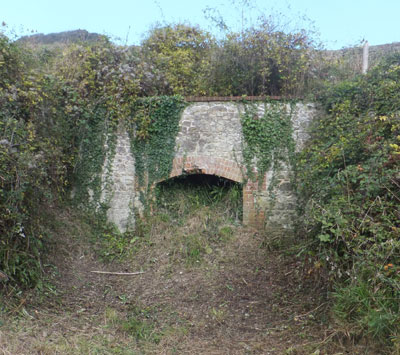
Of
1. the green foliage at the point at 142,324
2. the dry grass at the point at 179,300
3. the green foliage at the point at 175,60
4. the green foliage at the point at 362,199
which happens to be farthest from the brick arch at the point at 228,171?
the green foliage at the point at 142,324

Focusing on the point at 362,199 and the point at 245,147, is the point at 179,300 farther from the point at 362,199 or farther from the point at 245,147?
the point at 245,147

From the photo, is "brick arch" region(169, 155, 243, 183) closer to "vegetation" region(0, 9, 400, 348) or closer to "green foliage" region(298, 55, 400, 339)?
Answer: "vegetation" region(0, 9, 400, 348)

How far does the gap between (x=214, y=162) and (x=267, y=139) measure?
1.10 metres

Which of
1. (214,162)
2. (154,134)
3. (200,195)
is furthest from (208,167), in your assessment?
(154,134)

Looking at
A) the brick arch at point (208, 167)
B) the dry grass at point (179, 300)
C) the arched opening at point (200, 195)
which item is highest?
the brick arch at point (208, 167)

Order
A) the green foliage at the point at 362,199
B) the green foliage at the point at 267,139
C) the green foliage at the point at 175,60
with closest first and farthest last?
1. the green foliage at the point at 362,199
2. the green foliage at the point at 267,139
3. the green foliage at the point at 175,60

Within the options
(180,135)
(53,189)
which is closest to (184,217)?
(180,135)

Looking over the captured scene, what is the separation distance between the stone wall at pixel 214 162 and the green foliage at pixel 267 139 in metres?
0.12

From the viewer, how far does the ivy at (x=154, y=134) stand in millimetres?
6738

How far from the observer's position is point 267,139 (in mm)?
6641

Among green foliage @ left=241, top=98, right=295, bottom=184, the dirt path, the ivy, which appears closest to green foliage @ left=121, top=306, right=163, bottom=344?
the dirt path

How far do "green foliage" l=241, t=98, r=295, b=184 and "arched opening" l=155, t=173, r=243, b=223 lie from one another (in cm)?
59

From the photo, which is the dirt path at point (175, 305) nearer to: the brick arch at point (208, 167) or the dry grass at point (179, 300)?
the dry grass at point (179, 300)

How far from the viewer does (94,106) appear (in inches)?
268
